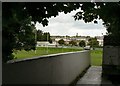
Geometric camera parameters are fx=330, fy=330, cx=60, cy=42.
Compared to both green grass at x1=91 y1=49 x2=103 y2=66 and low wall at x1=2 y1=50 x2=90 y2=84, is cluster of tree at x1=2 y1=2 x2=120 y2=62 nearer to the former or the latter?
low wall at x1=2 y1=50 x2=90 y2=84

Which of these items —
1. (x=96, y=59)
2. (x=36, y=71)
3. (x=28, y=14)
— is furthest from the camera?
(x=96, y=59)

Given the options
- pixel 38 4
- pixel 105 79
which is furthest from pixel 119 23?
pixel 105 79

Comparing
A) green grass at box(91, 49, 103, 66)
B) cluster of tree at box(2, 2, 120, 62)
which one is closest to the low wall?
cluster of tree at box(2, 2, 120, 62)

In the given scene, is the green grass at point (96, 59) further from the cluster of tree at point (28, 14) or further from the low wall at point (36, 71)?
the cluster of tree at point (28, 14)

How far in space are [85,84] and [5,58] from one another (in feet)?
31.1

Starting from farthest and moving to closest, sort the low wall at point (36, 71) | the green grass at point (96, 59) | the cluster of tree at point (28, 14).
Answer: the green grass at point (96, 59) < the low wall at point (36, 71) < the cluster of tree at point (28, 14)

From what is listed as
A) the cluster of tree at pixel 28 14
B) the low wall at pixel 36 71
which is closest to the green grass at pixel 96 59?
the low wall at pixel 36 71

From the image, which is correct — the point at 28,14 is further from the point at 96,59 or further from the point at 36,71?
the point at 96,59

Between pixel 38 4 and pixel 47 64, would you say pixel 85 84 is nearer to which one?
pixel 47 64

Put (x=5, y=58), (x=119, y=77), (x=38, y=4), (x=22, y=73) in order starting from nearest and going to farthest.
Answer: (x=5, y=58), (x=38, y=4), (x=22, y=73), (x=119, y=77)

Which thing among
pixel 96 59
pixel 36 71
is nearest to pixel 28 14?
pixel 36 71

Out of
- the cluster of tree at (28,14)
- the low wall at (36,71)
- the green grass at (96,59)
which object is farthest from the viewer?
the green grass at (96,59)

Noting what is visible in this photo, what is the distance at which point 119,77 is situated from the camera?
13.7 meters

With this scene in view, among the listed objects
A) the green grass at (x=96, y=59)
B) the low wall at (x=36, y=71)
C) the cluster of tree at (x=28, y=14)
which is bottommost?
the green grass at (x=96, y=59)
